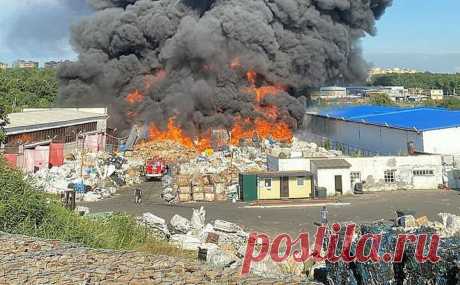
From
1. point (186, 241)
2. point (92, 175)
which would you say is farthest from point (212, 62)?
point (186, 241)

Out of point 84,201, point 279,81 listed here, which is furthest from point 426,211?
point 279,81

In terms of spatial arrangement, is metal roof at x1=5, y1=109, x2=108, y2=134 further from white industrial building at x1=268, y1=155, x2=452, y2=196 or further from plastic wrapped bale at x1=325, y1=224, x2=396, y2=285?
plastic wrapped bale at x1=325, y1=224, x2=396, y2=285

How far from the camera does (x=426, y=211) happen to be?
20641 millimetres

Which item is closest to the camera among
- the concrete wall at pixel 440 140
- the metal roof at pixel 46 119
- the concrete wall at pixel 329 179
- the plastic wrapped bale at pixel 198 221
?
the plastic wrapped bale at pixel 198 221

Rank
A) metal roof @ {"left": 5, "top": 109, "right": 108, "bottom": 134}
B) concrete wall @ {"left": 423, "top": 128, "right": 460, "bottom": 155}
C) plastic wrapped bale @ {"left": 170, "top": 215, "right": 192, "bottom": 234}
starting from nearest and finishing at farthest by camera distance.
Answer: plastic wrapped bale @ {"left": 170, "top": 215, "right": 192, "bottom": 234} → concrete wall @ {"left": 423, "top": 128, "right": 460, "bottom": 155} → metal roof @ {"left": 5, "top": 109, "right": 108, "bottom": 134}

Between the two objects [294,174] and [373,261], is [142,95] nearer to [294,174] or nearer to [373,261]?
[294,174]

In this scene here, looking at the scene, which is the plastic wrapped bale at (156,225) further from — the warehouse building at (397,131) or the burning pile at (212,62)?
the burning pile at (212,62)

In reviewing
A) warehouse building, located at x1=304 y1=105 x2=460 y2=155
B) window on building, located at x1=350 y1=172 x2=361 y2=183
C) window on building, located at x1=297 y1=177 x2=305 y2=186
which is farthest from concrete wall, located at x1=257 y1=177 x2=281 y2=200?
warehouse building, located at x1=304 y1=105 x2=460 y2=155

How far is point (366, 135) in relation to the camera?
3597 centimetres

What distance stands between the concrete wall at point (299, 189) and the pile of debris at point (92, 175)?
9.11m

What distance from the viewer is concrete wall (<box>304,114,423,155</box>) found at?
101 ft

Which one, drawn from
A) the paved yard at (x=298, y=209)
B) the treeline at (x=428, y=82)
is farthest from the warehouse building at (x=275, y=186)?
the treeline at (x=428, y=82)

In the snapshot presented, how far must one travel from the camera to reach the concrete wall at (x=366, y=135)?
1209 inches

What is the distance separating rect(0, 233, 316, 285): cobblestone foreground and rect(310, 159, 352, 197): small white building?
1959 centimetres
